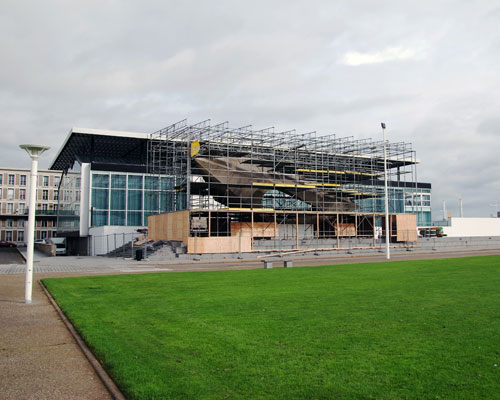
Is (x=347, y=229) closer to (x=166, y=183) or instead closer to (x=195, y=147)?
(x=195, y=147)

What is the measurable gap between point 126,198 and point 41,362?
47176mm

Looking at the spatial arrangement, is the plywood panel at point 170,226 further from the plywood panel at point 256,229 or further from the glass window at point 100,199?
the glass window at point 100,199

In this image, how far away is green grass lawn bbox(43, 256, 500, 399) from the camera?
213 inches

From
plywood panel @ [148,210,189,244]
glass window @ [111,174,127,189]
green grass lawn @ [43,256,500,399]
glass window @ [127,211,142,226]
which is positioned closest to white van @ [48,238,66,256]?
glass window @ [127,211,142,226]

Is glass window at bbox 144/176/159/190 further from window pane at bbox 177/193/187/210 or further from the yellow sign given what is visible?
the yellow sign

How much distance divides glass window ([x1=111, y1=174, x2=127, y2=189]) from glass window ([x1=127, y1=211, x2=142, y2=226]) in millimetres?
3208

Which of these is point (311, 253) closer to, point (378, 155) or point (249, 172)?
point (249, 172)

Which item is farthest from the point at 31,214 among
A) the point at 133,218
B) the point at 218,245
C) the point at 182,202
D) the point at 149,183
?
the point at 149,183

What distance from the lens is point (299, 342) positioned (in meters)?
7.40

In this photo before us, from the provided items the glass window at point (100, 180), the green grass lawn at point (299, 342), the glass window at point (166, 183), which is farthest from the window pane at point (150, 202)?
the green grass lawn at point (299, 342)

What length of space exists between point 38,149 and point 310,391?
10.8 metres

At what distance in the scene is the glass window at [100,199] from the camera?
51.2 metres

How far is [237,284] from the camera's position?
53.5 ft

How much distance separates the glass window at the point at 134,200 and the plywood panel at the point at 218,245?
57.3 feet
